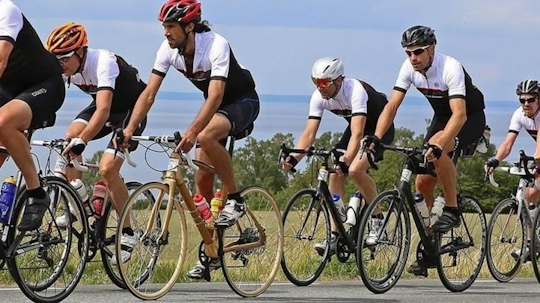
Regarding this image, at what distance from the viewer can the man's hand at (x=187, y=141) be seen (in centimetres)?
988

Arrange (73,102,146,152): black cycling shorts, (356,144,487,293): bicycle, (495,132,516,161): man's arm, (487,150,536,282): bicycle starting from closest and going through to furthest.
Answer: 1. (73,102,146,152): black cycling shorts
2. (356,144,487,293): bicycle
3. (487,150,536,282): bicycle
4. (495,132,516,161): man's arm

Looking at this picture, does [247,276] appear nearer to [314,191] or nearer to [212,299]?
[212,299]

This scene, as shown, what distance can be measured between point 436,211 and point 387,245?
77 centimetres

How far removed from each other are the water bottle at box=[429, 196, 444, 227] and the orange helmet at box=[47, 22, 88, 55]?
356 centimetres

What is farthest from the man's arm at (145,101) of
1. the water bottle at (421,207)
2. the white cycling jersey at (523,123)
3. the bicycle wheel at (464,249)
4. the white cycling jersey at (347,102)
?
the white cycling jersey at (523,123)

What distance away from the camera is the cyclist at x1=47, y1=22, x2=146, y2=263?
428 inches

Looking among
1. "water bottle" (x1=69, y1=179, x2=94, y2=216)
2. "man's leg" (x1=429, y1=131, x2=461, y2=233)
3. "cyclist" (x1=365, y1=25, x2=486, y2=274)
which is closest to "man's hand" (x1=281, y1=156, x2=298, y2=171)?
"cyclist" (x1=365, y1=25, x2=486, y2=274)

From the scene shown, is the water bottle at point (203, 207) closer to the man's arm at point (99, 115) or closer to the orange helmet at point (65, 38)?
the man's arm at point (99, 115)

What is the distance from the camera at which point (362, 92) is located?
525 inches

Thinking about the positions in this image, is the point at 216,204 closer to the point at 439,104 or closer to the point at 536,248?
the point at 439,104

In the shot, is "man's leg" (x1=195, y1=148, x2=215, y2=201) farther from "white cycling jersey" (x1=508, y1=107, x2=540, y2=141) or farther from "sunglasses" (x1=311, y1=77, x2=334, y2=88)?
"white cycling jersey" (x1=508, y1=107, x2=540, y2=141)

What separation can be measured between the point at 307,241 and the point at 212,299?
2.39 meters

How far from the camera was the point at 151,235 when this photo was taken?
1020cm

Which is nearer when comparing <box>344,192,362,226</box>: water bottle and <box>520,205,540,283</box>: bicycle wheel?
<box>344,192,362,226</box>: water bottle
